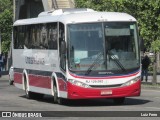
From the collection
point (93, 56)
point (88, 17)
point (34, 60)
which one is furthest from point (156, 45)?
point (93, 56)

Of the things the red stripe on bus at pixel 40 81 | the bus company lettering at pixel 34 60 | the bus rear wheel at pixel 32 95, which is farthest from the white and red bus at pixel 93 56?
the bus rear wheel at pixel 32 95

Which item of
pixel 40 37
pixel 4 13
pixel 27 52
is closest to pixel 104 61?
pixel 40 37

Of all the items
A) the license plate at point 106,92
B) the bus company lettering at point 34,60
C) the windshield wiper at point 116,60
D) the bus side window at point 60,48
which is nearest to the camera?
the license plate at point 106,92

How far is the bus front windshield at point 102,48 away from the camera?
2256cm

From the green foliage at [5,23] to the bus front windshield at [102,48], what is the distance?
156 feet

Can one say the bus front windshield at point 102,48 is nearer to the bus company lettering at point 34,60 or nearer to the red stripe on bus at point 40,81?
the red stripe on bus at point 40,81

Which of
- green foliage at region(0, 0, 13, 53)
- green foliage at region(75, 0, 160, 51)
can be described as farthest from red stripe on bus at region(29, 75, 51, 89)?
green foliage at region(0, 0, 13, 53)

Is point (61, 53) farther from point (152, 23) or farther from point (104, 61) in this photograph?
point (152, 23)

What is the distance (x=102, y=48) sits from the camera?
22781 mm

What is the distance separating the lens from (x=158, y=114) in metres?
17.8

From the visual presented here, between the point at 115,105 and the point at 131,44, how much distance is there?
197cm

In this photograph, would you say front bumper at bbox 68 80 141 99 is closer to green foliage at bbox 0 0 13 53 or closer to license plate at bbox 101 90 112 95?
license plate at bbox 101 90 112 95

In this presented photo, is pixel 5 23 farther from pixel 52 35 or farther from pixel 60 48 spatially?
pixel 60 48

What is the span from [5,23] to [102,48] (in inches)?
1932
